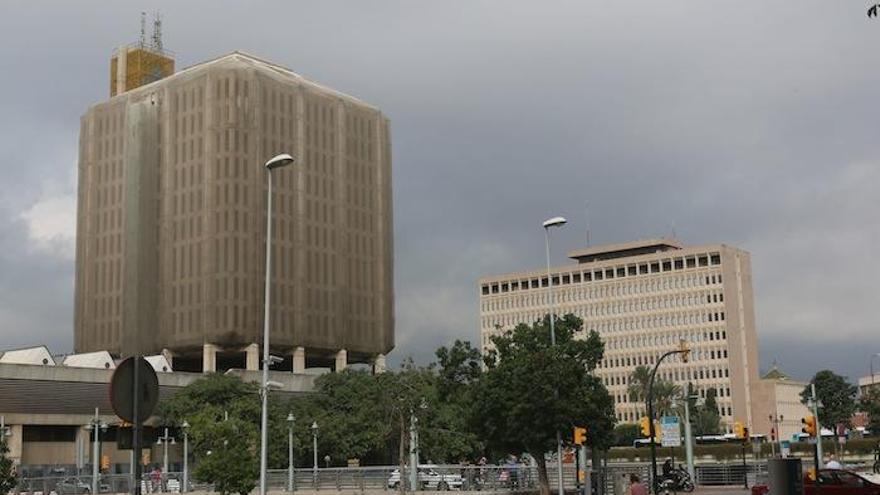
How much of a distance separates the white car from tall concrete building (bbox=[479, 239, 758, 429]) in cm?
9992

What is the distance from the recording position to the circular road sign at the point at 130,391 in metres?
7.34

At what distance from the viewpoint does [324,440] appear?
8562 cm

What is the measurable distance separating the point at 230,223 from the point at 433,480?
62199 mm

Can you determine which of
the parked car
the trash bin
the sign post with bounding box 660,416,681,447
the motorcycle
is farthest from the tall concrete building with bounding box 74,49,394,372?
the trash bin

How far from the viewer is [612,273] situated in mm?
176500

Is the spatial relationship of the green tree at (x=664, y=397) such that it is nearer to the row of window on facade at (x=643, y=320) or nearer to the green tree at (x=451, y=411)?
the row of window on facade at (x=643, y=320)

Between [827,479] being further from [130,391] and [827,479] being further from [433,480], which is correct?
[130,391]

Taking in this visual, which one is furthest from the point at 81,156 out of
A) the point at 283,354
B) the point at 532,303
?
the point at 532,303

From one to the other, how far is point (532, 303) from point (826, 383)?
61597 mm

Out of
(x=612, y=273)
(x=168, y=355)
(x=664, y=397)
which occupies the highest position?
(x=612, y=273)

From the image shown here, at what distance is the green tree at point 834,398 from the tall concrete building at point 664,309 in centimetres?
2685

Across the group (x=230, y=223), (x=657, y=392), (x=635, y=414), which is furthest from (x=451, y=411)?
(x=635, y=414)

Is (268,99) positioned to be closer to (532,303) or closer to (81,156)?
(81,156)

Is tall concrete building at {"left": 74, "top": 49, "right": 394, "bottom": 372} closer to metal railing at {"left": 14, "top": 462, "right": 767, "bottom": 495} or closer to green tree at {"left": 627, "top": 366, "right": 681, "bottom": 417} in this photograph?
green tree at {"left": 627, "top": 366, "right": 681, "bottom": 417}
